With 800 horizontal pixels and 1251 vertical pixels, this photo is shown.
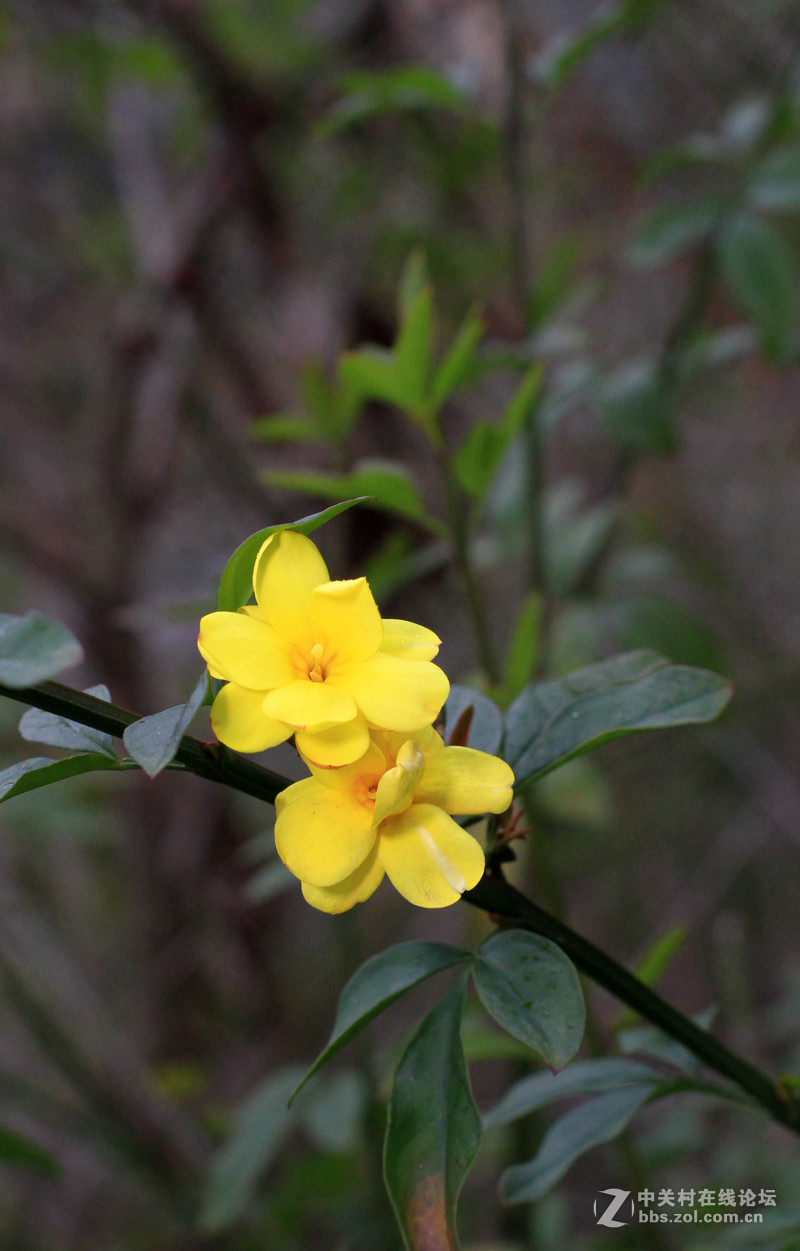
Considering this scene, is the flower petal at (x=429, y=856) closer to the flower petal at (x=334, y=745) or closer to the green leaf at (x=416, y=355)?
the flower petal at (x=334, y=745)

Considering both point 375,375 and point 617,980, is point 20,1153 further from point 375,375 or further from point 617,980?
point 375,375

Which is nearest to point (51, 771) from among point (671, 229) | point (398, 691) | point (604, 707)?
point (398, 691)

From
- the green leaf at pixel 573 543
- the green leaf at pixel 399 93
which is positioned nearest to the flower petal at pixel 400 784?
the green leaf at pixel 573 543

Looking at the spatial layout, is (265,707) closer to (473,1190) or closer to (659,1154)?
(659,1154)

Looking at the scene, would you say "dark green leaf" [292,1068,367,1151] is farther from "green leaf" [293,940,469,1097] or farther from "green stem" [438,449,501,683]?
"green leaf" [293,940,469,1097]

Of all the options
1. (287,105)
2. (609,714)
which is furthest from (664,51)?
(609,714)

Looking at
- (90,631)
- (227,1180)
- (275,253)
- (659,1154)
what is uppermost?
(275,253)

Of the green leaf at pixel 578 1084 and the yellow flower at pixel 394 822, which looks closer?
the yellow flower at pixel 394 822
